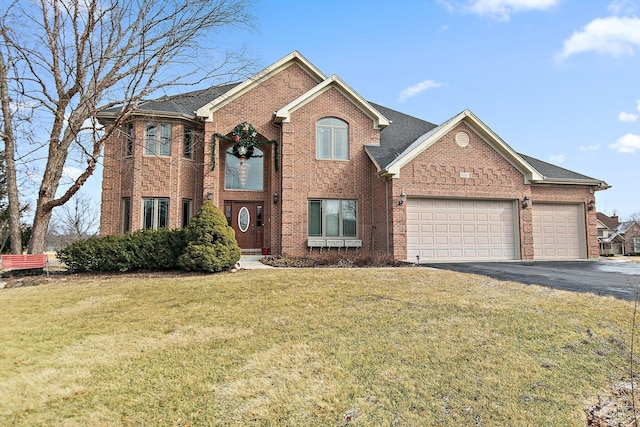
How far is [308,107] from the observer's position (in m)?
14.9

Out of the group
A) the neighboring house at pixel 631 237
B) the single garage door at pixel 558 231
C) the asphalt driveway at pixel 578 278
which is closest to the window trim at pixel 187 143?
the asphalt driveway at pixel 578 278

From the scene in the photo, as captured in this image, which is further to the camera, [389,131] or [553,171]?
[389,131]

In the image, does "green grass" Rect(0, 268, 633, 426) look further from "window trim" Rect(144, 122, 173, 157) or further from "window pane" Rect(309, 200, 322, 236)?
"window trim" Rect(144, 122, 173, 157)

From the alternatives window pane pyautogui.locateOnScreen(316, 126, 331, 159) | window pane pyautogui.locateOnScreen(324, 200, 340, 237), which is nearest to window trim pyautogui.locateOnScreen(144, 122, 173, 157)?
window pane pyautogui.locateOnScreen(316, 126, 331, 159)

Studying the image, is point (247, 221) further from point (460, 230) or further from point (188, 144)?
point (460, 230)

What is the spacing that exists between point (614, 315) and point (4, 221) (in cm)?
2523

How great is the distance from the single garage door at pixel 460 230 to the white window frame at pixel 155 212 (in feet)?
31.4

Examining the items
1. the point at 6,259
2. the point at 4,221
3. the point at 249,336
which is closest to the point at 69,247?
the point at 6,259

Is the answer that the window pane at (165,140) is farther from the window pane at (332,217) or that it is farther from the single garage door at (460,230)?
the single garage door at (460,230)

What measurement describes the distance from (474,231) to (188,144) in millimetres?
12158

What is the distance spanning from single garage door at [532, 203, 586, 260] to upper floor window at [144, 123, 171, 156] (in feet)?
50.3

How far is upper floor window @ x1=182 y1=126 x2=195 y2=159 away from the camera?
48.7ft

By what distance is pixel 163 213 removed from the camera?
47.2 feet

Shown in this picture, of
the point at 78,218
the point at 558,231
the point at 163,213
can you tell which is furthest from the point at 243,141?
the point at 78,218
